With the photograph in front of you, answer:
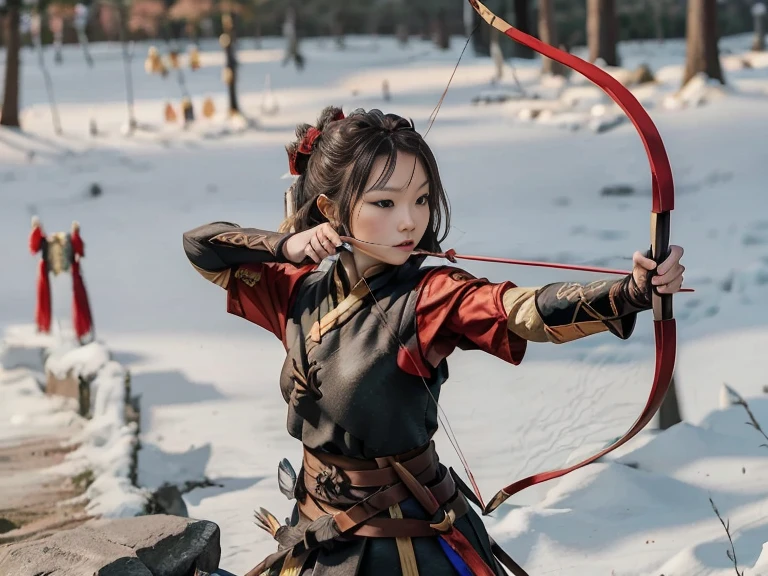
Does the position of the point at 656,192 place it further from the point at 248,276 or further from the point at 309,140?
the point at 248,276

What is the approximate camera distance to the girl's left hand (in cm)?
162

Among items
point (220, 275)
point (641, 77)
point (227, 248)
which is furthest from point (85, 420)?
point (641, 77)

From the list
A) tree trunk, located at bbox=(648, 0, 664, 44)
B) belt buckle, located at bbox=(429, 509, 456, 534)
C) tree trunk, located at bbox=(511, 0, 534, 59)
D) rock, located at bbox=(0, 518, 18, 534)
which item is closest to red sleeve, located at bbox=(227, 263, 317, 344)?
belt buckle, located at bbox=(429, 509, 456, 534)

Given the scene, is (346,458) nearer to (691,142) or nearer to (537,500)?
(537,500)

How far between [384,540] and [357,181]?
651 mm

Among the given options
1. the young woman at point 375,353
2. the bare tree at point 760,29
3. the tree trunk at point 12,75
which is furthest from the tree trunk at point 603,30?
the young woman at point 375,353

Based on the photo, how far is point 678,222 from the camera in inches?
286

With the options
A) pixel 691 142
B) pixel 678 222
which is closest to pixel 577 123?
pixel 691 142

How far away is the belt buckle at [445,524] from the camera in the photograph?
2002 millimetres

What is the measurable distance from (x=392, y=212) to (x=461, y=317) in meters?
0.25

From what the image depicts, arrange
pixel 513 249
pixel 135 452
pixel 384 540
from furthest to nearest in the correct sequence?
pixel 513 249, pixel 135 452, pixel 384 540

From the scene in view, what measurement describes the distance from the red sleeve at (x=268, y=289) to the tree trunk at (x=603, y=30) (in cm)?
1012

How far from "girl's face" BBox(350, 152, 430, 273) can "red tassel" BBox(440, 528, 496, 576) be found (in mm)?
502

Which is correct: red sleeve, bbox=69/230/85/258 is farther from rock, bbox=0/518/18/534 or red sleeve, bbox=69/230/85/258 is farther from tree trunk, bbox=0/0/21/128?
tree trunk, bbox=0/0/21/128
